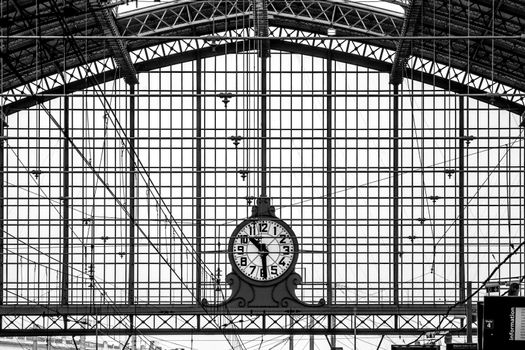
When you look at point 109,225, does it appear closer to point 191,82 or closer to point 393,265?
point 191,82

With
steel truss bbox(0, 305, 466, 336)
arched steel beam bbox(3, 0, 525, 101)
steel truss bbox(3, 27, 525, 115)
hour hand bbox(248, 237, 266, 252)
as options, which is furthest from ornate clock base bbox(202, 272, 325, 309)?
steel truss bbox(3, 27, 525, 115)

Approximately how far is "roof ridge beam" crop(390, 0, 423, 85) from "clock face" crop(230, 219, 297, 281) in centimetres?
769

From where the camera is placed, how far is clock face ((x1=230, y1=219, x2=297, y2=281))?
25453 mm

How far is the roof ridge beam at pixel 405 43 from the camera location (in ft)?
105

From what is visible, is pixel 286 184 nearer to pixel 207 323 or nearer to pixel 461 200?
pixel 207 323

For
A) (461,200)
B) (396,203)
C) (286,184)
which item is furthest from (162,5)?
(461,200)

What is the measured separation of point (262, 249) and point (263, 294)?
58.2 inches

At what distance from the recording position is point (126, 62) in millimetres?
35875

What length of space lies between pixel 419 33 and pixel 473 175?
14.8ft

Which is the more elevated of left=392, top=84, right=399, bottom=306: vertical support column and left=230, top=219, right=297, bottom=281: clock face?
left=392, top=84, right=399, bottom=306: vertical support column

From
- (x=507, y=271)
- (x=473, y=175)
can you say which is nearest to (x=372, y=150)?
(x=473, y=175)

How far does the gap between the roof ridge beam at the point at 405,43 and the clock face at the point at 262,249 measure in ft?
25.2

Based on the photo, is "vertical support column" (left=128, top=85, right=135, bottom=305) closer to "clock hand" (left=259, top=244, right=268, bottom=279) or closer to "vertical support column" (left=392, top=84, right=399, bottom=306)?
"vertical support column" (left=392, top=84, right=399, bottom=306)

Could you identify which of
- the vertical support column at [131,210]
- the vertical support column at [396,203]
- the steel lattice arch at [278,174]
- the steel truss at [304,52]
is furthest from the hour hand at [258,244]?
the steel truss at [304,52]
